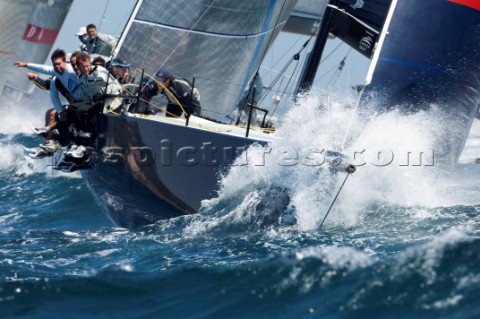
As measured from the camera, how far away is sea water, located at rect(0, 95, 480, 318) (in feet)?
17.2

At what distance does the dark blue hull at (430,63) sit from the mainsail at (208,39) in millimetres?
2176

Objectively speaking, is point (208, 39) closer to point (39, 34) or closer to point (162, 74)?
point (162, 74)

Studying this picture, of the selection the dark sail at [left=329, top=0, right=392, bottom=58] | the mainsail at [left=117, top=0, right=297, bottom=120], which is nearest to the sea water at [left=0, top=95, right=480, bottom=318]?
the dark sail at [left=329, top=0, right=392, bottom=58]

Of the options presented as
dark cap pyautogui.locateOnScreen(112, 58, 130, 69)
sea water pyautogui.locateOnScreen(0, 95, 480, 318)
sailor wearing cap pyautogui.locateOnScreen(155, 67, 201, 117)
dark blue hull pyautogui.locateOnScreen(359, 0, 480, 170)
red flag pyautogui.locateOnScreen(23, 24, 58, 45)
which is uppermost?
dark blue hull pyautogui.locateOnScreen(359, 0, 480, 170)

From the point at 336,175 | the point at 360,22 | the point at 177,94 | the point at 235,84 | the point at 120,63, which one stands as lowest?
the point at 336,175

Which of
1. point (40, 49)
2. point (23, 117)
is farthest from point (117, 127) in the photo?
point (23, 117)

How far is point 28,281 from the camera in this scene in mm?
5996

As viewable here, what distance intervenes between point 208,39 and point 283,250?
4258mm

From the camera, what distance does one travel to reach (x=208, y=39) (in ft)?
33.4

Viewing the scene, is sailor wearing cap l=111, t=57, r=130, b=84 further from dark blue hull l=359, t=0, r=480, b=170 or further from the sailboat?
dark blue hull l=359, t=0, r=480, b=170

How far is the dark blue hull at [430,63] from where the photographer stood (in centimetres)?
838

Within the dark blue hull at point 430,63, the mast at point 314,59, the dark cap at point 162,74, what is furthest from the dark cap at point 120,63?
the dark blue hull at point 430,63

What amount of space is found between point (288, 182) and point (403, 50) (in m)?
1.90

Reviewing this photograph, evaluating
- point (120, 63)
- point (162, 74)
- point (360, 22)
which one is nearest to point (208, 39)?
point (162, 74)
